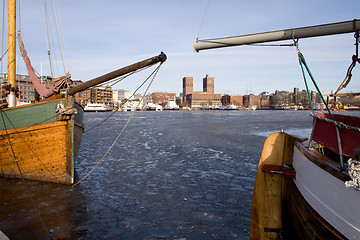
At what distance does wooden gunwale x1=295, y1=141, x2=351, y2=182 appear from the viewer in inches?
137

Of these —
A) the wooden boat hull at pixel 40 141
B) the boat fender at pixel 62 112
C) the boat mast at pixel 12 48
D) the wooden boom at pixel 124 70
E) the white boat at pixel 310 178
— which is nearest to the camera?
the white boat at pixel 310 178

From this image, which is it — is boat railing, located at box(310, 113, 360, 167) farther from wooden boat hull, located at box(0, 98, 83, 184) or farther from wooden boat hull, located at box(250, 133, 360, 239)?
wooden boat hull, located at box(0, 98, 83, 184)

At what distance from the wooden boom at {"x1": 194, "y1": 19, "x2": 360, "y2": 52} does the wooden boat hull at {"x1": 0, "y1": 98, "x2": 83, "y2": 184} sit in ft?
20.6

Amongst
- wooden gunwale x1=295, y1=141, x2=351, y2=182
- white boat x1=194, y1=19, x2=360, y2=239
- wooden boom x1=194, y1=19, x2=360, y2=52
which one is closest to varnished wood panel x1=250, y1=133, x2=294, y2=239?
white boat x1=194, y1=19, x2=360, y2=239

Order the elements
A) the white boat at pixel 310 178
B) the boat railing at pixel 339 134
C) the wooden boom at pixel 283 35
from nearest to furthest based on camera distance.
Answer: the white boat at pixel 310 178, the boat railing at pixel 339 134, the wooden boom at pixel 283 35

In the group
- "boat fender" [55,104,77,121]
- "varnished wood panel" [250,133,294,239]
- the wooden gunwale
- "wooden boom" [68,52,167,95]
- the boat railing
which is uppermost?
"wooden boom" [68,52,167,95]

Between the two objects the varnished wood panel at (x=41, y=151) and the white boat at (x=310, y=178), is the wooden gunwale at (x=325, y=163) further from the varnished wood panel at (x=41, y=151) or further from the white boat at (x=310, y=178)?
the varnished wood panel at (x=41, y=151)

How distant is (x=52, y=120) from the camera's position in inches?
393

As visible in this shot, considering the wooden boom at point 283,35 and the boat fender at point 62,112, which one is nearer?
the wooden boom at point 283,35

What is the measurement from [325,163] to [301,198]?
125 centimetres

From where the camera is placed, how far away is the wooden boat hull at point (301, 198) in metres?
3.43

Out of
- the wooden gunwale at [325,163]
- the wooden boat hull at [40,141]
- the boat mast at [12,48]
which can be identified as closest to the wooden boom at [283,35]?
the wooden gunwale at [325,163]

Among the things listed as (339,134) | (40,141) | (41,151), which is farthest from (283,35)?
(41,151)

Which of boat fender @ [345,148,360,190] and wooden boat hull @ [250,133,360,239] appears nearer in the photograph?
boat fender @ [345,148,360,190]
